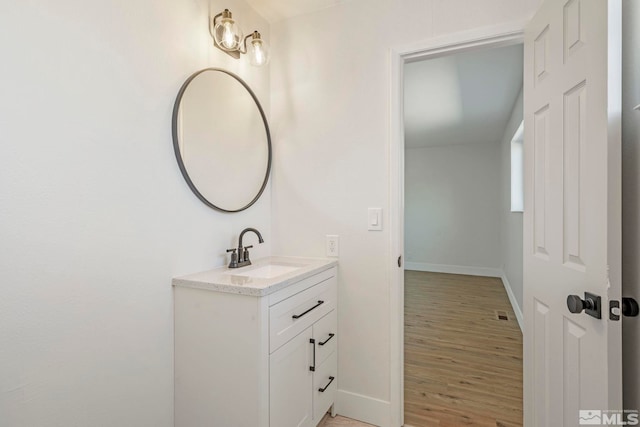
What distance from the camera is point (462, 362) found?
7.93ft

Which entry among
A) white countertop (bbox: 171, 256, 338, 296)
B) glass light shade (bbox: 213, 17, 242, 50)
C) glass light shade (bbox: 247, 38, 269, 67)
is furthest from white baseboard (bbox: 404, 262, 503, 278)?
glass light shade (bbox: 213, 17, 242, 50)

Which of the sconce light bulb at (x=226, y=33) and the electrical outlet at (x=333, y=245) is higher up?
the sconce light bulb at (x=226, y=33)

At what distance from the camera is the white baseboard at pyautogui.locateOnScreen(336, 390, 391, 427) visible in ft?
5.66

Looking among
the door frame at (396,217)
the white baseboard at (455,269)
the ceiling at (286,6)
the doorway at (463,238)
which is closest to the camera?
the door frame at (396,217)

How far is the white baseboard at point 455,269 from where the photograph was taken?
5.55 m

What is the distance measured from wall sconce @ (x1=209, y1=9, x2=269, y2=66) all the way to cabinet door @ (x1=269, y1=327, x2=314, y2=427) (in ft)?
4.78

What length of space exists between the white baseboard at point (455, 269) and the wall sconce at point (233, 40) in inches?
210

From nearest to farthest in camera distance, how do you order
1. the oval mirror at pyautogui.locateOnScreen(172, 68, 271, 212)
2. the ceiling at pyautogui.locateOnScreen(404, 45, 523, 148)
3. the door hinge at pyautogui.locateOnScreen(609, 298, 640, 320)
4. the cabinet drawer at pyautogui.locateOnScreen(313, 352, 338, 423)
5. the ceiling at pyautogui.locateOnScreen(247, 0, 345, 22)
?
the door hinge at pyautogui.locateOnScreen(609, 298, 640, 320), the oval mirror at pyautogui.locateOnScreen(172, 68, 271, 212), the cabinet drawer at pyautogui.locateOnScreen(313, 352, 338, 423), the ceiling at pyautogui.locateOnScreen(247, 0, 345, 22), the ceiling at pyautogui.locateOnScreen(404, 45, 523, 148)

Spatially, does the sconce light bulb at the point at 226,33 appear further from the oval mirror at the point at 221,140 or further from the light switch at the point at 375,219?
the light switch at the point at 375,219

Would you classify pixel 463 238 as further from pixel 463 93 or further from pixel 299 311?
pixel 299 311

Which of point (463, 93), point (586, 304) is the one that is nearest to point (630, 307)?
point (586, 304)

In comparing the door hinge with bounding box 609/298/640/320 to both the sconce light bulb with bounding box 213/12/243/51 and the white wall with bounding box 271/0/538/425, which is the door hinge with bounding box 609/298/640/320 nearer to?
the white wall with bounding box 271/0/538/425

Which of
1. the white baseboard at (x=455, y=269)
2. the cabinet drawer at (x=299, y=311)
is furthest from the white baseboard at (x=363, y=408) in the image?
the white baseboard at (x=455, y=269)

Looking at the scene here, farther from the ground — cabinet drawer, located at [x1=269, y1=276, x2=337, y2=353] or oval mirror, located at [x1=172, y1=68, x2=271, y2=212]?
oval mirror, located at [x1=172, y1=68, x2=271, y2=212]
